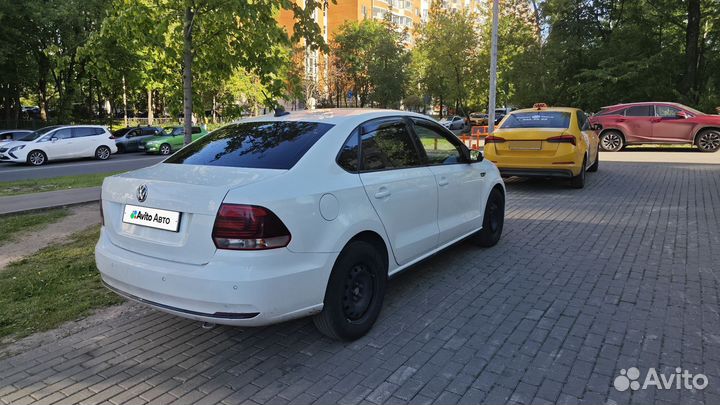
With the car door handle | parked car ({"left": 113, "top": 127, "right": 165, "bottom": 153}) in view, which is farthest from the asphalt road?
the car door handle

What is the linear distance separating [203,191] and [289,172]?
545 millimetres

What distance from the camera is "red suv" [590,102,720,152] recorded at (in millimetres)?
17812

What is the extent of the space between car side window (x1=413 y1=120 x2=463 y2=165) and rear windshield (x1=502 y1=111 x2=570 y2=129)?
570cm

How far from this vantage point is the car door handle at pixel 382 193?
12.4 feet

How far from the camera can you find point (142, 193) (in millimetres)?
3320

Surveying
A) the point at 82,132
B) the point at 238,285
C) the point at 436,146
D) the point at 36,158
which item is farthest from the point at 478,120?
the point at 238,285

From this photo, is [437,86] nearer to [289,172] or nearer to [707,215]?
[707,215]

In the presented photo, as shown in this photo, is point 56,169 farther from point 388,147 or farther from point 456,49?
point 456,49

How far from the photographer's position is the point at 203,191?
3.06 metres

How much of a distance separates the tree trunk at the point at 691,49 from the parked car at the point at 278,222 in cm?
2740

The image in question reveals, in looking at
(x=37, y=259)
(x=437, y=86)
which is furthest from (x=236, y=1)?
(x=437, y=86)

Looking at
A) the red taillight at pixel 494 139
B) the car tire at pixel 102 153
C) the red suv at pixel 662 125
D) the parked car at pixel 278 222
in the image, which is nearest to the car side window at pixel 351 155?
the parked car at pixel 278 222

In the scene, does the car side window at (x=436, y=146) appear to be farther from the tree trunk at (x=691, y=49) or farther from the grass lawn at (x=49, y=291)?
the tree trunk at (x=691, y=49)

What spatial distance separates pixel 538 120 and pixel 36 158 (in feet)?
64.2
